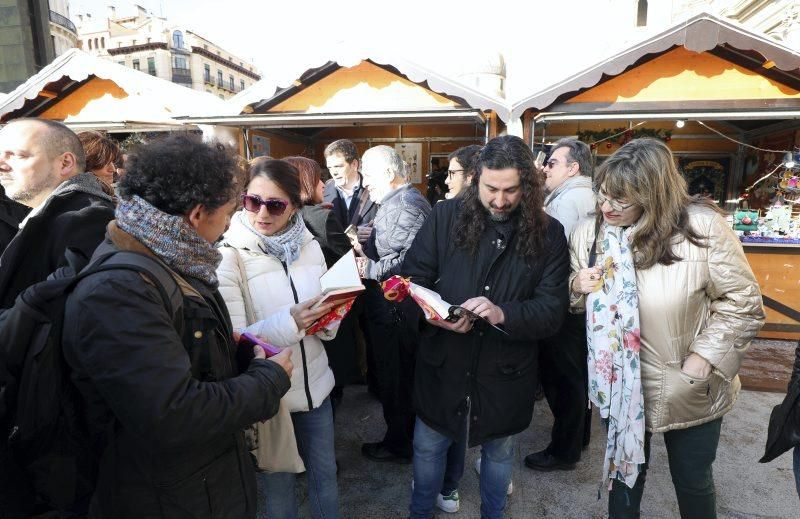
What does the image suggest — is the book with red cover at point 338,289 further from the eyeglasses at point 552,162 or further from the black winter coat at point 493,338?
the eyeglasses at point 552,162

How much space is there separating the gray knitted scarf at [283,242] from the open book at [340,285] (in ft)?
0.84

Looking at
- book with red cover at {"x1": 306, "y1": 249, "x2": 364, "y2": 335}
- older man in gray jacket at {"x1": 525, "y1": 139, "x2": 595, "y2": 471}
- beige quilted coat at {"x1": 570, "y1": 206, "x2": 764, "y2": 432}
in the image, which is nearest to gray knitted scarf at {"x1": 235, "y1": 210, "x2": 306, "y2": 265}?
book with red cover at {"x1": 306, "y1": 249, "x2": 364, "y2": 335}

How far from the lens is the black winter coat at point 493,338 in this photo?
2.04m

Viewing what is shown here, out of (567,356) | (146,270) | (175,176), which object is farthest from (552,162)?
(146,270)

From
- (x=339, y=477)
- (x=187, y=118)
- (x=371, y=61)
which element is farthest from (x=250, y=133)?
(x=339, y=477)

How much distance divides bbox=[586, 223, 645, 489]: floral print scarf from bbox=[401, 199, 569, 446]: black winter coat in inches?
7.4

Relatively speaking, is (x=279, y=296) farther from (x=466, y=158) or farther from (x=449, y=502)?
(x=466, y=158)

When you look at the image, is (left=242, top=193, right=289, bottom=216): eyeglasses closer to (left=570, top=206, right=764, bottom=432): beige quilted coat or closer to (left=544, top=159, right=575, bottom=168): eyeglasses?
(left=570, top=206, right=764, bottom=432): beige quilted coat

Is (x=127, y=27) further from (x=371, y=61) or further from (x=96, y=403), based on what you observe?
(x=96, y=403)

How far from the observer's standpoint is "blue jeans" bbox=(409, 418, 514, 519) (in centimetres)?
220

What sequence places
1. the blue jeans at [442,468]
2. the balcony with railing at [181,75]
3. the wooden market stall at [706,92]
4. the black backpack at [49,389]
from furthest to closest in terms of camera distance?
the balcony with railing at [181,75] → the wooden market stall at [706,92] → the blue jeans at [442,468] → the black backpack at [49,389]

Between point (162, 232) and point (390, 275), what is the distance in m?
1.79

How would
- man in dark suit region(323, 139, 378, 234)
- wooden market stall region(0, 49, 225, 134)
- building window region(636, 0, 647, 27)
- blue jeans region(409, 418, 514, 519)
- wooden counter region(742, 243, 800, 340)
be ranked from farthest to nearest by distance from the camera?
building window region(636, 0, 647, 27) → wooden market stall region(0, 49, 225, 134) → wooden counter region(742, 243, 800, 340) → man in dark suit region(323, 139, 378, 234) → blue jeans region(409, 418, 514, 519)

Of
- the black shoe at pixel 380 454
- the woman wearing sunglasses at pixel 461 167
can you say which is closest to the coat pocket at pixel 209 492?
the black shoe at pixel 380 454
